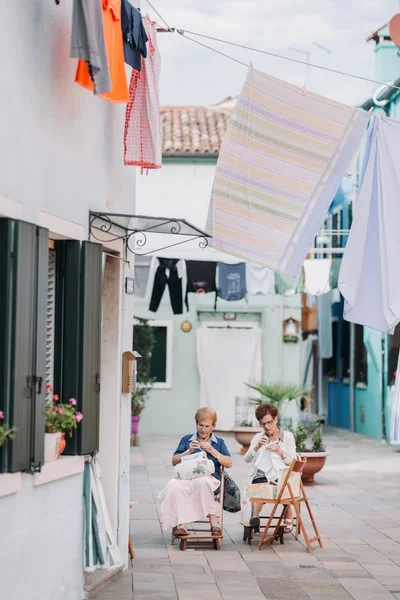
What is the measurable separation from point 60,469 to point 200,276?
13.5m

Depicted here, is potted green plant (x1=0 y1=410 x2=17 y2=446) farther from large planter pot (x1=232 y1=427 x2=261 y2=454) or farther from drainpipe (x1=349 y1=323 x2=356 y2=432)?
drainpipe (x1=349 y1=323 x2=356 y2=432)

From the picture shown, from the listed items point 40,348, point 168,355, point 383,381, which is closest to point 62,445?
point 40,348

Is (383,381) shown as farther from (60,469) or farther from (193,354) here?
(60,469)

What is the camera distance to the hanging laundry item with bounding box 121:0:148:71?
746cm

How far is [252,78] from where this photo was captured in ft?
24.9

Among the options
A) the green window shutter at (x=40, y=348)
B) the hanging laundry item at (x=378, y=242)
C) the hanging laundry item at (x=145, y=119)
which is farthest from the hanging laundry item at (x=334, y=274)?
the green window shutter at (x=40, y=348)

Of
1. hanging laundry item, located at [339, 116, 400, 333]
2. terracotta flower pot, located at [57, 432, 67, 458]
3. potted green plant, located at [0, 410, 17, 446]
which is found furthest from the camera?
hanging laundry item, located at [339, 116, 400, 333]

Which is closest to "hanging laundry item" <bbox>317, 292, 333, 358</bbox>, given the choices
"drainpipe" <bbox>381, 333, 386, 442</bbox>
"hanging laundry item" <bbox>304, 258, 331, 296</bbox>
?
"drainpipe" <bbox>381, 333, 386, 442</bbox>

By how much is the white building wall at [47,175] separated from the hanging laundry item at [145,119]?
0.18 metres

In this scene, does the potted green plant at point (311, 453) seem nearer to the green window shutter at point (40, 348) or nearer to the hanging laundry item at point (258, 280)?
the hanging laundry item at point (258, 280)

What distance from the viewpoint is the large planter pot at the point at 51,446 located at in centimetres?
663

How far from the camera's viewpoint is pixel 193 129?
25125 millimetres

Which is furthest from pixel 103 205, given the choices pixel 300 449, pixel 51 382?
pixel 300 449

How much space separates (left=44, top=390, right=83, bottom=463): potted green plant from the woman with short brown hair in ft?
10.4
